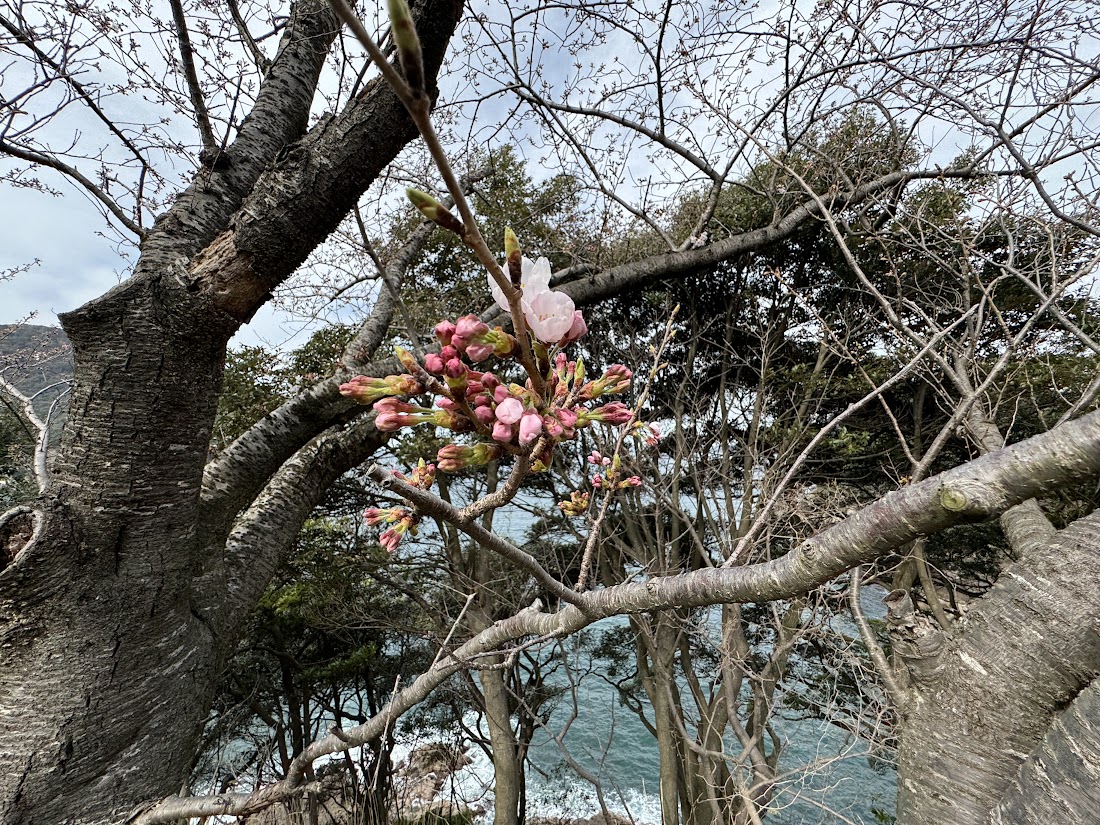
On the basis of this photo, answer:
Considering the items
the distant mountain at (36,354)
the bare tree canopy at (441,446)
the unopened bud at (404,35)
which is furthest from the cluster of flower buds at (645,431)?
the distant mountain at (36,354)

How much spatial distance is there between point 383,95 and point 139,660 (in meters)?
1.92

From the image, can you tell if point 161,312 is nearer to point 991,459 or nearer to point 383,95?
point 383,95

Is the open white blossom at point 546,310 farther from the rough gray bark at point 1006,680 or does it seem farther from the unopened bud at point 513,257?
the rough gray bark at point 1006,680

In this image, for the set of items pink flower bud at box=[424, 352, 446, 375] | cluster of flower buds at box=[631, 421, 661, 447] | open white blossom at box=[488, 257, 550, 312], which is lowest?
pink flower bud at box=[424, 352, 446, 375]

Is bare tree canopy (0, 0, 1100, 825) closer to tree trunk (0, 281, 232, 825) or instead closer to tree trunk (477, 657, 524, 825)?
tree trunk (0, 281, 232, 825)

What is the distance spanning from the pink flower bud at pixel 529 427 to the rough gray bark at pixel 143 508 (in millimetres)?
1348

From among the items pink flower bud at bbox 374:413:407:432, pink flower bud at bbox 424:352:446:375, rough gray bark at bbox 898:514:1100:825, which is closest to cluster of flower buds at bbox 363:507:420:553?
pink flower bud at bbox 374:413:407:432

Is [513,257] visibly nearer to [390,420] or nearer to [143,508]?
[390,420]

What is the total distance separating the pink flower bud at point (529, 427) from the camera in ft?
1.83

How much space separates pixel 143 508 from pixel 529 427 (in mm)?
1515

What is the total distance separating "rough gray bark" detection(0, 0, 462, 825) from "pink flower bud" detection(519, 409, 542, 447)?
1.35m

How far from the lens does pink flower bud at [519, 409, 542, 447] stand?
559 millimetres

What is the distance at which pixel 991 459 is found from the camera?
678mm

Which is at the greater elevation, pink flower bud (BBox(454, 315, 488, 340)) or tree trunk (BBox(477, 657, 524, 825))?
pink flower bud (BBox(454, 315, 488, 340))
